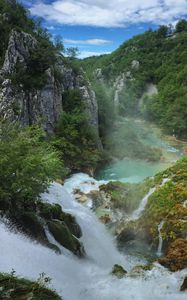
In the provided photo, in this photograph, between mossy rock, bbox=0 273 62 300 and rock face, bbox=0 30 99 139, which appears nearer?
mossy rock, bbox=0 273 62 300

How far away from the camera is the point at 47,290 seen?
13.9 meters

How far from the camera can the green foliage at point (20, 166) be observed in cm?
1914

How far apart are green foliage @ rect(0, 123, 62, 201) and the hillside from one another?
138 feet

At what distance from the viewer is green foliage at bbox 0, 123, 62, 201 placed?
1914 centimetres

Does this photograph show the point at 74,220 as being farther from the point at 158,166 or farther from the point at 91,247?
the point at 158,166

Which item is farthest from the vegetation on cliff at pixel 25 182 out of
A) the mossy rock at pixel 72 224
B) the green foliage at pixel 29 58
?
the green foliage at pixel 29 58

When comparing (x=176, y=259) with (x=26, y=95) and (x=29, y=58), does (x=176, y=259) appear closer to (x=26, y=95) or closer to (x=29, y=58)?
(x=26, y=95)

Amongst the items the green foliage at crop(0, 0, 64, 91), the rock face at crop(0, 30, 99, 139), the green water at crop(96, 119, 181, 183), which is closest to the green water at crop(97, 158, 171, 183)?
the green water at crop(96, 119, 181, 183)

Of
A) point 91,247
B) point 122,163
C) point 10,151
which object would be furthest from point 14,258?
point 122,163

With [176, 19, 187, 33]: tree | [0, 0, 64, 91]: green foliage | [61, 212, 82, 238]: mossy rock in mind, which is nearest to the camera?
[61, 212, 82, 238]: mossy rock

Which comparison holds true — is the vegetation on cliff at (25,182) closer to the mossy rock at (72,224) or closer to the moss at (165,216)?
the mossy rock at (72,224)

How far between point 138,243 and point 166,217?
2.70 meters

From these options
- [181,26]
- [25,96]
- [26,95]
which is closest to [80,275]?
[25,96]

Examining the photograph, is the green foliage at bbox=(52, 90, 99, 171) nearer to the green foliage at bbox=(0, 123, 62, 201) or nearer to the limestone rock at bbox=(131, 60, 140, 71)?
the green foliage at bbox=(0, 123, 62, 201)
